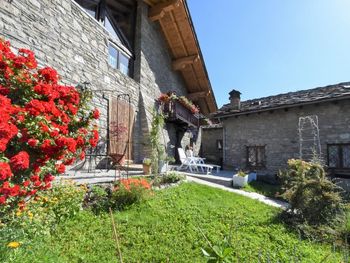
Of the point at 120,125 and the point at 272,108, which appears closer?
the point at 120,125

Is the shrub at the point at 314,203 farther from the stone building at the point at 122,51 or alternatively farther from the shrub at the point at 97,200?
the stone building at the point at 122,51

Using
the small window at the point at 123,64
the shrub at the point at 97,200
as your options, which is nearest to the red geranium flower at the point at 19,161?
the shrub at the point at 97,200

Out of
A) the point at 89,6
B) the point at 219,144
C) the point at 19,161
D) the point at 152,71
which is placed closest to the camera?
the point at 19,161

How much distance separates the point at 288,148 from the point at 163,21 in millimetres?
8595

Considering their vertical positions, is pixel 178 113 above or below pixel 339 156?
above

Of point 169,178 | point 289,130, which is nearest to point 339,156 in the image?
point 289,130

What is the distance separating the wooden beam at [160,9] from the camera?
11.3 metres

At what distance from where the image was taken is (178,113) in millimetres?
12883

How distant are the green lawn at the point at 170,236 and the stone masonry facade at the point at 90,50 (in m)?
4.00

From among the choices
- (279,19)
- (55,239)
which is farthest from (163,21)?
(55,239)

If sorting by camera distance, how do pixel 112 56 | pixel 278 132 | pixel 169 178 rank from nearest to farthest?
pixel 169 178 → pixel 112 56 → pixel 278 132

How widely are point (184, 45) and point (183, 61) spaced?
2.83 ft

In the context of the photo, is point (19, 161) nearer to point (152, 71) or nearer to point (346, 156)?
point (152, 71)

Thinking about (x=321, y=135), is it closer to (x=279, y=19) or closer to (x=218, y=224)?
(x=279, y=19)
